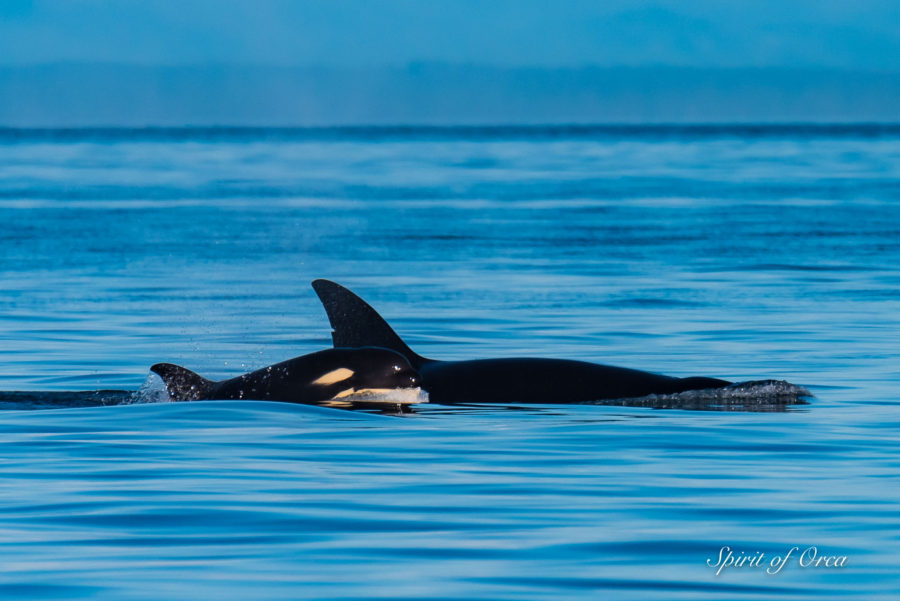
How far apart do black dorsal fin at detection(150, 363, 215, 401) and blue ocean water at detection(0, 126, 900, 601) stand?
0.64ft

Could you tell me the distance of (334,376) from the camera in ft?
42.9

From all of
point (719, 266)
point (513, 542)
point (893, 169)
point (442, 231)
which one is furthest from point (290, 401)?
point (893, 169)

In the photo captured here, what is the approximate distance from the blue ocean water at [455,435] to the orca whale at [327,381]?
28cm

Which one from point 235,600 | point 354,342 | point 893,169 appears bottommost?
point 235,600

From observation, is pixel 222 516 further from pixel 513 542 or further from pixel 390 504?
pixel 513 542

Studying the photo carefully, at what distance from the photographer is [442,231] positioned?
39.3m

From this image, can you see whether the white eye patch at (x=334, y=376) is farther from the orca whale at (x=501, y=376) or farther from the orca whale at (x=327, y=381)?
the orca whale at (x=501, y=376)

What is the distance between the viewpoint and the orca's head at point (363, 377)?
516 inches

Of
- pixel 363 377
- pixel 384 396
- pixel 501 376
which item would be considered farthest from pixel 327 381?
pixel 501 376

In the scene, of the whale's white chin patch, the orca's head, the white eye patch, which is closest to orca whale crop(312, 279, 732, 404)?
the whale's white chin patch

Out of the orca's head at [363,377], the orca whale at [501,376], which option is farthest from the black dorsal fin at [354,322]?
the orca's head at [363,377]

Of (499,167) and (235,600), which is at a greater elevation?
(499,167)

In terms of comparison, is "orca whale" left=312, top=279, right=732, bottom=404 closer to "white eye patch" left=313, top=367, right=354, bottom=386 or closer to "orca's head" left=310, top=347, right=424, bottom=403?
"orca's head" left=310, top=347, right=424, bottom=403

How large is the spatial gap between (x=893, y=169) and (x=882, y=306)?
248 feet
